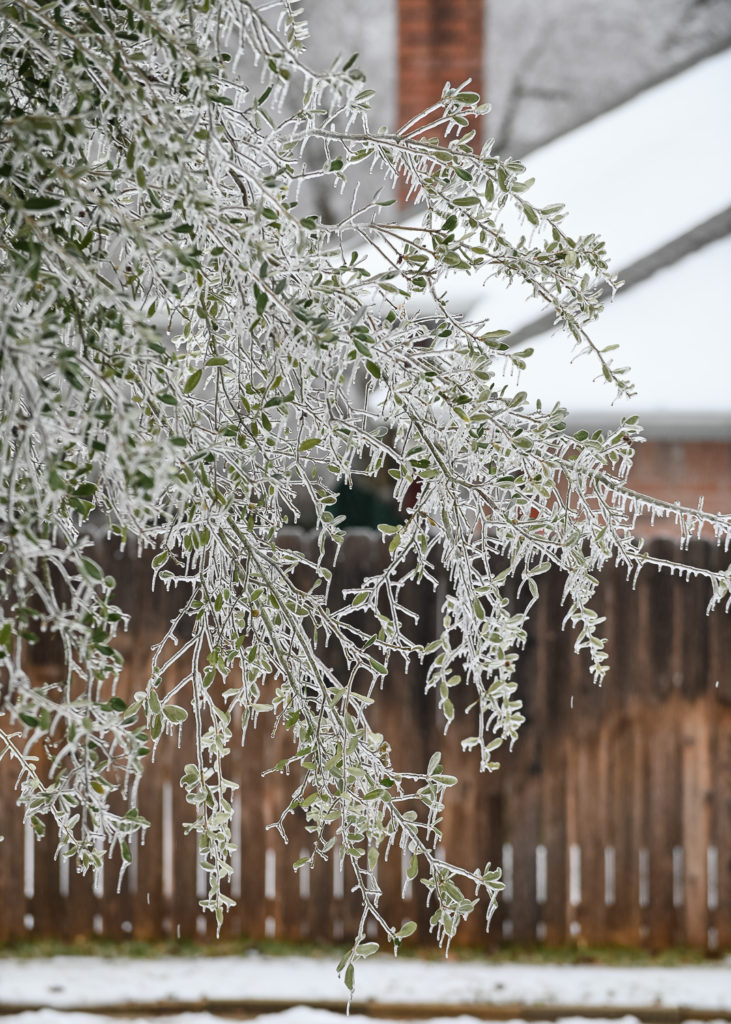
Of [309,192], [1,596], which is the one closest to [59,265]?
[1,596]

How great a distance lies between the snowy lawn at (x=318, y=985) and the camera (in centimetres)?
379

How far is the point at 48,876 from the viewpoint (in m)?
4.19

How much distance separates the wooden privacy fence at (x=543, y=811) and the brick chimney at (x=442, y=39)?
4.48 meters

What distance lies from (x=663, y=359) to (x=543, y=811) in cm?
290

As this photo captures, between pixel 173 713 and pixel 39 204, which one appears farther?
pixel 173 713

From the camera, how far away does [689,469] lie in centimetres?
598

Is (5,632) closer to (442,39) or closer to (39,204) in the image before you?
(39,204)

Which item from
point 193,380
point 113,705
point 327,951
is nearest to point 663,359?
point 327,951

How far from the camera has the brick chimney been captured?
276 inches

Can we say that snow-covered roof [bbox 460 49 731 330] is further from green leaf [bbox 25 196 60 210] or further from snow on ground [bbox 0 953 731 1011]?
green leaf [bbox 25 196 60 210]

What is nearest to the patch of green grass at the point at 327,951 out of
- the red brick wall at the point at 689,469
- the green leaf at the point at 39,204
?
the red brick wall at the point at 689,469

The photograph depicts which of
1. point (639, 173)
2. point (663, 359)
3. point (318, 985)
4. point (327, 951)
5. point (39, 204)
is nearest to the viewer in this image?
point (39, 204)

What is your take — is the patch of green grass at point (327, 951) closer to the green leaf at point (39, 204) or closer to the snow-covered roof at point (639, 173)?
the snow-covered roof at point (639, 173)

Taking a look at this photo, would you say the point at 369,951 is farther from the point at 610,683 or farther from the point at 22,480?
the point at 610,683
